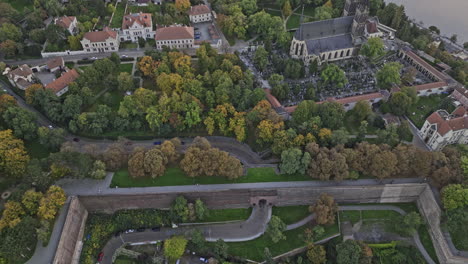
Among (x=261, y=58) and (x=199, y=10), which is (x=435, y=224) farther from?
(x=199, y=10)

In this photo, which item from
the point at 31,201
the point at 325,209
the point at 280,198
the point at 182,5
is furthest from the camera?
the point at 182,5

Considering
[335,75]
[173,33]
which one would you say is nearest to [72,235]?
[173,33]

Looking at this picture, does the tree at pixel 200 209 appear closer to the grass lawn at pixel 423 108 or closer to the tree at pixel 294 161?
the tree at pixel 294 161

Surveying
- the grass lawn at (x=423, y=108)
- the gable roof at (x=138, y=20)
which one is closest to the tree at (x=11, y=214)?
the gable roof at (x=138, y=20)

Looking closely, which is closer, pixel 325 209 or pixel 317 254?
pixel 317 254

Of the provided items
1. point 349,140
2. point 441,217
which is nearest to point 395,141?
point 349,140

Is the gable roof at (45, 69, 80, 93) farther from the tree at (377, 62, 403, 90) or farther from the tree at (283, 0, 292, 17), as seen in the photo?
the tree at (377, 62, 403, 90)

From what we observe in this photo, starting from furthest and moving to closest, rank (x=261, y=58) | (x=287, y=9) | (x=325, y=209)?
1. (x=287, y=9)
2. (x=261, y=58)
3. (x=325, y=209)

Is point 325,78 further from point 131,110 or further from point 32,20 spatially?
point 32,20
